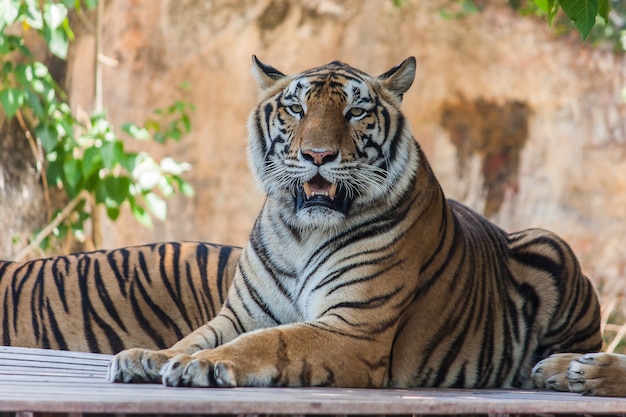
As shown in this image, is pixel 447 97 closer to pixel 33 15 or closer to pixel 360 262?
pixel 33 15

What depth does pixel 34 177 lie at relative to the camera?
554cm

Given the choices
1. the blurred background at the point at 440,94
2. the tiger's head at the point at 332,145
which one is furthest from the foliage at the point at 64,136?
the blurred background at the point at 440,94

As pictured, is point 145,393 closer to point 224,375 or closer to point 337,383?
point 224,375

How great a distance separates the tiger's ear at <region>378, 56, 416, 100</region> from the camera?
3.24 metres

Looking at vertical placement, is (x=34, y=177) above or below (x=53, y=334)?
above

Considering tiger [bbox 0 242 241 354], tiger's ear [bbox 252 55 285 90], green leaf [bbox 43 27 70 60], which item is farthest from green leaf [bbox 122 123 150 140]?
tiger's ear [bbox 252 55 285 90]

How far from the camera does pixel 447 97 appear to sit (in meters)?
9.38

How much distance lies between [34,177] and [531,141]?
5.38m

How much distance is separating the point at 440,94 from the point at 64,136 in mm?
4700

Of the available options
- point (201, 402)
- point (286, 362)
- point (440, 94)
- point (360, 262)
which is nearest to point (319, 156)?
point (360, 262)

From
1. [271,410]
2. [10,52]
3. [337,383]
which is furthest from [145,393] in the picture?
[10,52]

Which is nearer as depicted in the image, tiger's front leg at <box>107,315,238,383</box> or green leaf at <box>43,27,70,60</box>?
tiger's front leg at <box>107,315,238,383</box>

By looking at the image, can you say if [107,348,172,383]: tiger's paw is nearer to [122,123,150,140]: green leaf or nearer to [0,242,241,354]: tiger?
[0,242,241,354]: tiger

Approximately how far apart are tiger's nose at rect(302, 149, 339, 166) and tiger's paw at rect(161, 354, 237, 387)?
75cm
